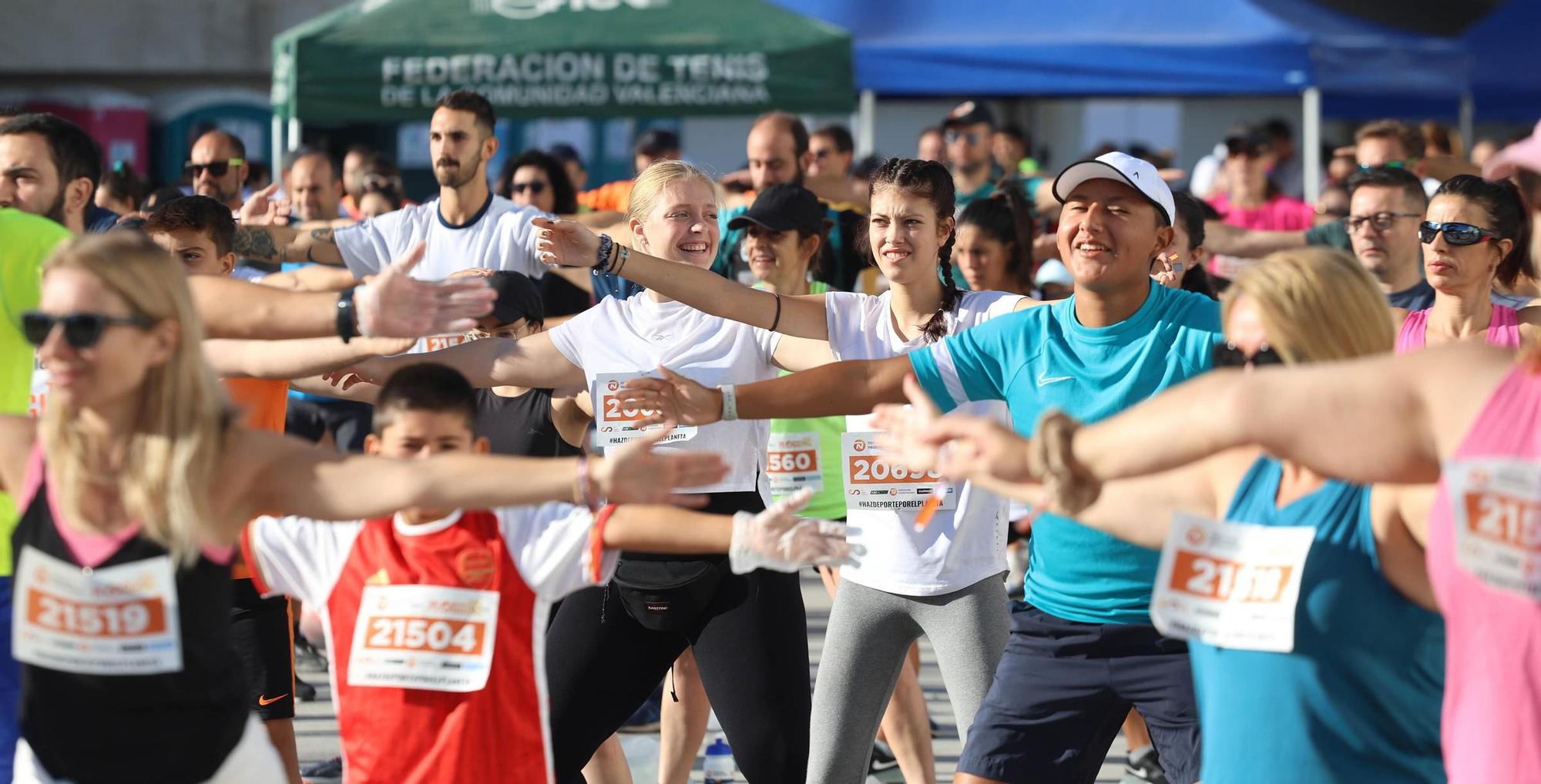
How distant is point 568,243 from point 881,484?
1041mm

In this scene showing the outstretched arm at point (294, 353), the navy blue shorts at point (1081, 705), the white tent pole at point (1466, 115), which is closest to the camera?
the outstretched arm at point (294, 353)

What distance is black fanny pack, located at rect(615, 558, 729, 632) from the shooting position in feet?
14.6

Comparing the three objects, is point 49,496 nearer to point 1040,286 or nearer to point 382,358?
point 382,358

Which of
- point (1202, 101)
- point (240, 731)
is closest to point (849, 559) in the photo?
point (240, 731)

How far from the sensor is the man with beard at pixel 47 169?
4656 mm

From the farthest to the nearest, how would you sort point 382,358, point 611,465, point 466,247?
point 466,247 < point 382,358 < point 611,465

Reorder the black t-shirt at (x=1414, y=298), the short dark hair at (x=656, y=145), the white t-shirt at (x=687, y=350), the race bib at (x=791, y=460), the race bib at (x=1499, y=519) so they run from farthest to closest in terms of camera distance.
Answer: the short dark hair at (x=656, y=145)
the black t-shirt at (x=1414, y=298)
the race bib at (x=791, y=460)
the white t-shirt at (x=687, y=350)
the race bib at (x=1499, y=519)

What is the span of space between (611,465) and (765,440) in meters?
2.00

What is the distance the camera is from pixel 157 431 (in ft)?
9.52

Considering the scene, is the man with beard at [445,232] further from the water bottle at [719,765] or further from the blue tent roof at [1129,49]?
the blue tent roof at [1129,49]

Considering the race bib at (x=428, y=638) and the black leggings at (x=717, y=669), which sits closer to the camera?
the race bib at (x=428, y=638)

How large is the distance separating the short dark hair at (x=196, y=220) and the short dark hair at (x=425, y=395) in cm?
227

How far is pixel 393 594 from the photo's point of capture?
11.0 ft

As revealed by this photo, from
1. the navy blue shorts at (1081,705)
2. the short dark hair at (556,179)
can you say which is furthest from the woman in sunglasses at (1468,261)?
the short dark hair at (556,179)
